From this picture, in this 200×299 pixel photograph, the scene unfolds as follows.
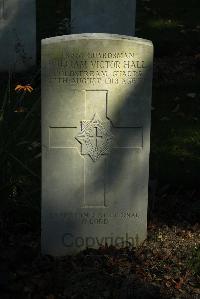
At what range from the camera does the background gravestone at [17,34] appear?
27.2 feet

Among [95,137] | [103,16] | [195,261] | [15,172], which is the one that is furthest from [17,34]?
[195,261]

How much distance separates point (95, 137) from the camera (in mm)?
4000

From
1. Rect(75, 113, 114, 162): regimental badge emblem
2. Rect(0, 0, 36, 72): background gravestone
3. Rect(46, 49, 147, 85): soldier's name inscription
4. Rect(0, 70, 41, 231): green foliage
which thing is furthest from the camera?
Rect(0, 0, 36, 72): background gravestone

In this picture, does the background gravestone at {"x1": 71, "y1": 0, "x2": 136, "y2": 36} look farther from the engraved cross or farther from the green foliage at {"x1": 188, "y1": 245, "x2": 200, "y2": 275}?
the green foliage at {"x1": 188, "y1": 245, "x2": 200, "y2": 275}

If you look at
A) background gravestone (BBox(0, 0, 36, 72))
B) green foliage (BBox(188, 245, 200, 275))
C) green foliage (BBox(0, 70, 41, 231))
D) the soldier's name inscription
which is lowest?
green foliage (BBox(188, 245, 200, 275))

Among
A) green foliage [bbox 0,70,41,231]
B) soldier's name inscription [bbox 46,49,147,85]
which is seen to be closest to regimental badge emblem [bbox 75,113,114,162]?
soldier's name inscription [bbox 46,49,147,85]

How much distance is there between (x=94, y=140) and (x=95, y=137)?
2 cm

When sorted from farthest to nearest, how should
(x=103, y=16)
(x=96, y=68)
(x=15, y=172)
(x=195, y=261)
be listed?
1. (x=103, y=16)
2. (x=15, y=172)
3. (x=195, y=261)
4. (x=96, y=68)

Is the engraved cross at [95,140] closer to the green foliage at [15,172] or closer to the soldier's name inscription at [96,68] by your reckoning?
the soldier's name inscription at [96,68]

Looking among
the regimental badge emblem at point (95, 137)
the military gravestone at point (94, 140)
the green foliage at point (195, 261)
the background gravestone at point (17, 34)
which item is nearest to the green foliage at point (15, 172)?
the military gravestone at point (94, 140)

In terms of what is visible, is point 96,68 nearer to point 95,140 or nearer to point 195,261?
point 95,140

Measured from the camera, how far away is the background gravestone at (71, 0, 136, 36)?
8.31m

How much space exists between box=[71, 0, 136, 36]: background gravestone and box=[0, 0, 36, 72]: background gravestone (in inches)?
20.8

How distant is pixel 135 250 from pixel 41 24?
6.60 m
